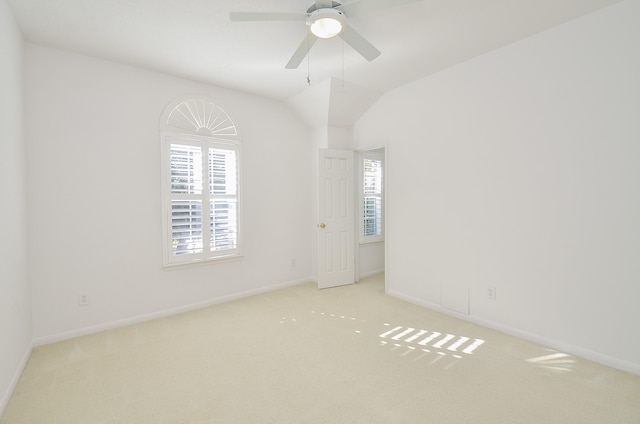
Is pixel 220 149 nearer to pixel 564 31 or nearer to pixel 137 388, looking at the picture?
pixel 137 388

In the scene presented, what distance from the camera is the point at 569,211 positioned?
252 cm

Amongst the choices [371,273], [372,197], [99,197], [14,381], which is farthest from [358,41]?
[371,273]

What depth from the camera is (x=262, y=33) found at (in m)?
2.59

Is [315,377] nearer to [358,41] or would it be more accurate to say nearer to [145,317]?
[145,317]

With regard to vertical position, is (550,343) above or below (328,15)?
below

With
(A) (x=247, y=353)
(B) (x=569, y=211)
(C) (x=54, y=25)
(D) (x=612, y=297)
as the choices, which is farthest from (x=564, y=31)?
(C) (x=54, y=25)

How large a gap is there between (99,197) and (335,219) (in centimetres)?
291

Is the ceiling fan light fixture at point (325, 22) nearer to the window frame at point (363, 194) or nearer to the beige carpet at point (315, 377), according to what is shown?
the beige carpet at point (315, 377)

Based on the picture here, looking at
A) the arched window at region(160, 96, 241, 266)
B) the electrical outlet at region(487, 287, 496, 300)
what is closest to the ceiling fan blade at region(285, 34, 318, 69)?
the arched window at region(160, 96, 241, 266)

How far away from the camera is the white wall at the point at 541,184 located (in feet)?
7.47

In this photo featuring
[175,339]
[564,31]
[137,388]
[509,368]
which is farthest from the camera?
[175,339]

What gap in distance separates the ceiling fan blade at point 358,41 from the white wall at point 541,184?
4.98 ft

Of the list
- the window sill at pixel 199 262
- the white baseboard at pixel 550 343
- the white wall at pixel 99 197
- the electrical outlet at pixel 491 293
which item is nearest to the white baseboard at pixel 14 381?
the white wall at pixel 99 197

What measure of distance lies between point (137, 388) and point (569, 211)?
3.70 metres
